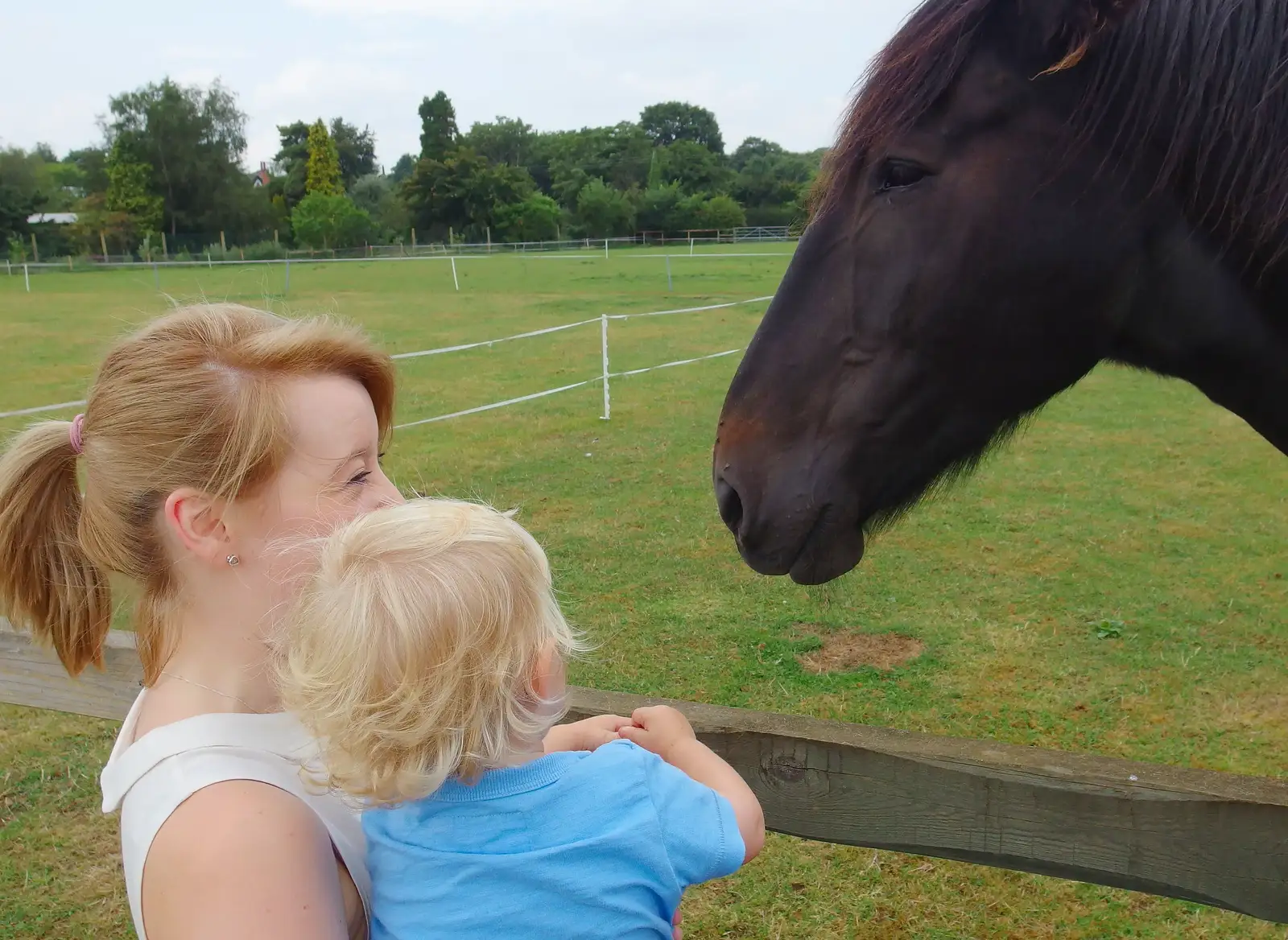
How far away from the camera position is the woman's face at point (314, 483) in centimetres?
112

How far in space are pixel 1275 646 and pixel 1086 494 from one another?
7.68ft

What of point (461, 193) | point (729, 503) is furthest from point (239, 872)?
point (461, 193)

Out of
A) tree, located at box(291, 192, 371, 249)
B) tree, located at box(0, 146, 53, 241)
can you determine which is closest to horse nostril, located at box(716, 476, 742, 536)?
tree, located at box(291, 192, 371, 249)

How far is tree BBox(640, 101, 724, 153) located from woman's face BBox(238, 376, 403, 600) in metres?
80.8

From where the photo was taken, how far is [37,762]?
3494 millimetres

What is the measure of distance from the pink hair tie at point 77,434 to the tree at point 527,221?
51584 millimetres

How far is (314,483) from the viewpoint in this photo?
1.14 metres

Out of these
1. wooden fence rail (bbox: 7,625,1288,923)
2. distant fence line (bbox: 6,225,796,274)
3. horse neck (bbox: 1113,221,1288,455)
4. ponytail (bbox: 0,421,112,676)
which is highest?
distant fence line (bbox: 6,225,796,274)

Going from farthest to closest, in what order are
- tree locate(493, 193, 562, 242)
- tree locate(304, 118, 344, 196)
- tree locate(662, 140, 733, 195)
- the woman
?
tree locate(304, 118, 344, 196) → tree locate(662, 140, 733, 195) → tree locate(493, 193, 562, 242) → the woman

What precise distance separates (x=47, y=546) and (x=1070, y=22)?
161cm

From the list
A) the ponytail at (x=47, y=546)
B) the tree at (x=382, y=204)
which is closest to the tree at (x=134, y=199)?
the tree at (x=382, y=204)

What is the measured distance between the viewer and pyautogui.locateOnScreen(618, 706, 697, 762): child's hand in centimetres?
120

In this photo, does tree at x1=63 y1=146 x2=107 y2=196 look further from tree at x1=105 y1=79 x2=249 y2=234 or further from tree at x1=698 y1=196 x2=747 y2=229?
tree at x1=698 y1=196 x2=747 y2=229

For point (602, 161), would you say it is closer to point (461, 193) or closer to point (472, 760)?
point (461, 193)
